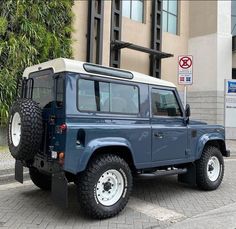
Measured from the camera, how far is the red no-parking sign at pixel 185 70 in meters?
10.9

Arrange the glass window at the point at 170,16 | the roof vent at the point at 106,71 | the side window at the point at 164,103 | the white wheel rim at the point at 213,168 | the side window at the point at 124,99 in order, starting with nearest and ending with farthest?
the roof vent at the point at 106,71 < the side window at the point at 124,99 < the side window at the point at 164,103 < the white wheel rim at the point at 213,168 < the glass window at the point at 170,16

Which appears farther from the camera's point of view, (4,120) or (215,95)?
(215,95)

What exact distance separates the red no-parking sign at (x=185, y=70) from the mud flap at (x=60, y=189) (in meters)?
6.70

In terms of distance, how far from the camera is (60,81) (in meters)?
5.21

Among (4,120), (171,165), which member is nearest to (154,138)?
(171,165)

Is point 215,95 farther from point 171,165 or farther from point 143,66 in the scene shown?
point 171,165

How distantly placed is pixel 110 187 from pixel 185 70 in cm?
642

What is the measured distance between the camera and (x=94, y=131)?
17.1ft

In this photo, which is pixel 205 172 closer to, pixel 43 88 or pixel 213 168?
pixel 213 168

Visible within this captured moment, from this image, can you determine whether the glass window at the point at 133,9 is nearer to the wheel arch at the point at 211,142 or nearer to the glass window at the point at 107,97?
the wheel arch at the point at 211,142

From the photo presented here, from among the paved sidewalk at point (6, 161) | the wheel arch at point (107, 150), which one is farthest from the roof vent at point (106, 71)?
the paved sidewalk at point (6, 161)

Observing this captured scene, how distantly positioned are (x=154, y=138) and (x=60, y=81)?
1826 millimetres

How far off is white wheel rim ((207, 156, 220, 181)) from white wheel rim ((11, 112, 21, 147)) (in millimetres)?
3594

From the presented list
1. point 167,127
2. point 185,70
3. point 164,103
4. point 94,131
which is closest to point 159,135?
point 167,127
